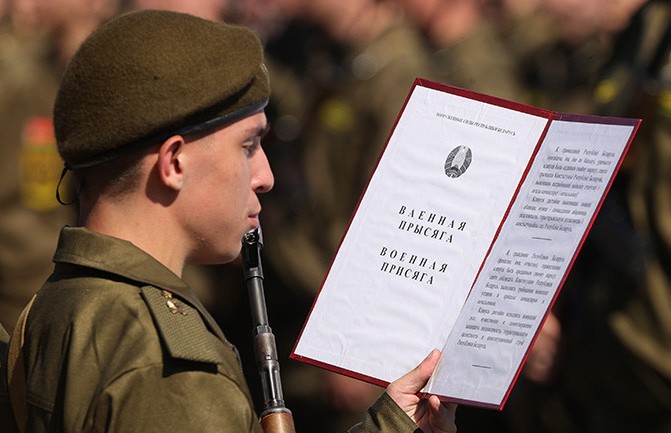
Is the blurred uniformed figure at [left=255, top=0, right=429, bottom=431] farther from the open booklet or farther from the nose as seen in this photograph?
the nose

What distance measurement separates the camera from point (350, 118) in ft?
25.9

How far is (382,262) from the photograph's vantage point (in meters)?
3.05

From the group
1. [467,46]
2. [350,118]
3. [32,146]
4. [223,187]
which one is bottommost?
[32,146]

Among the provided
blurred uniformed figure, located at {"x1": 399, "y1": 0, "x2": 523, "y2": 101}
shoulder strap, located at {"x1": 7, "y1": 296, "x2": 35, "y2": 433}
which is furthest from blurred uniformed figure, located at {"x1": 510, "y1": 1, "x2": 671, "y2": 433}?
shoulder strap, located at {"x1": 7, "y1": 296, "x2": 35, "y2": 433}

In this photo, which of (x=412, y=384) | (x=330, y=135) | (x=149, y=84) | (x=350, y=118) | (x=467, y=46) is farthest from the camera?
(x=330, y=135)

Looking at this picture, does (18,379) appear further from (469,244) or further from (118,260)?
(469,244)

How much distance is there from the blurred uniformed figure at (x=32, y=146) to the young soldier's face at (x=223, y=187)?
454 centimetres

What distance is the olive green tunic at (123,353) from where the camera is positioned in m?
2.51

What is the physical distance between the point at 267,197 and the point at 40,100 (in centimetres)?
132

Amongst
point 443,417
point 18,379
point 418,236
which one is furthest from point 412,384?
point 18,379

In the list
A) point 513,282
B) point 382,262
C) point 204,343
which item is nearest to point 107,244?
point 204,343

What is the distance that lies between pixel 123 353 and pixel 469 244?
31.3 inches

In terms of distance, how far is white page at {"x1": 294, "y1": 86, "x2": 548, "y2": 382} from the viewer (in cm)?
301

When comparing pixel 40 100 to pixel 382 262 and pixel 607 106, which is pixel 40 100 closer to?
pixel 607 106
